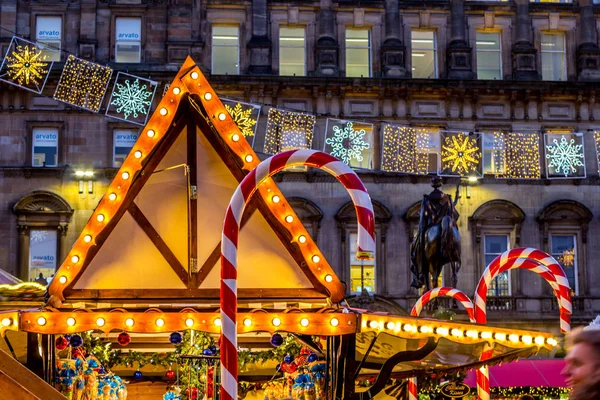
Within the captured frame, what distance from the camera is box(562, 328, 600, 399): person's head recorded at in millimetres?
4870

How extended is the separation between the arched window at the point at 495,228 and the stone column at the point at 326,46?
770cm

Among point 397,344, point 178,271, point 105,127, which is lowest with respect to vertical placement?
point 397,344

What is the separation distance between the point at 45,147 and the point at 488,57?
57.0 ft

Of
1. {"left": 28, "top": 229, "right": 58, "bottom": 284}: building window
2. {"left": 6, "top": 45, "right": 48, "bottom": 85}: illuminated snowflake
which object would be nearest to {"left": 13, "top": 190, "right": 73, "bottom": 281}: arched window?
{"left": 28, "top": 229, "right": 58, "bottom": 284}: building window

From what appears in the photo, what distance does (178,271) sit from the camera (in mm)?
12078

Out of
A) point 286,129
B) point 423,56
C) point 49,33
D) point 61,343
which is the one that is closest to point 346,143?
point 286,129

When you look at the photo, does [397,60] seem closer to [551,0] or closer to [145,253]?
[551,0]

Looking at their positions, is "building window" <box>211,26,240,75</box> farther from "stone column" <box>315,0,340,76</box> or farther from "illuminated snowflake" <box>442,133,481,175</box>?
"illuminated snowflake" <box>442,133,481,175</box>

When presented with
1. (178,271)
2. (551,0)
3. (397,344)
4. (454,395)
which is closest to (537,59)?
(551,0)

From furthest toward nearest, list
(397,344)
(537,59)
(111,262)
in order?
(537,59) → (397,344) → (111,262)

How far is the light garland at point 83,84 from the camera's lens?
3225 centimetres

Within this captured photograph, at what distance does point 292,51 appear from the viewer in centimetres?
3988

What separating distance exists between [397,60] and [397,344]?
83.1 ft

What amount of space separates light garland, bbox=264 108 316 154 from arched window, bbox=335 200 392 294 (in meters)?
3.31
